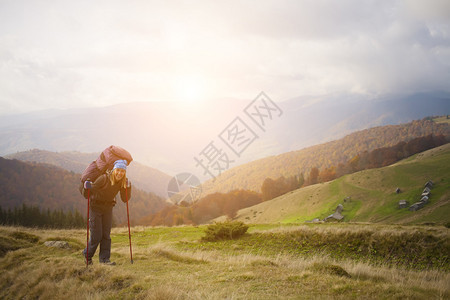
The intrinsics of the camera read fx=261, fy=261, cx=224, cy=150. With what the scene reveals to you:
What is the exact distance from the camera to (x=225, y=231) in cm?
1385

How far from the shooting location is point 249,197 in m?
90.2

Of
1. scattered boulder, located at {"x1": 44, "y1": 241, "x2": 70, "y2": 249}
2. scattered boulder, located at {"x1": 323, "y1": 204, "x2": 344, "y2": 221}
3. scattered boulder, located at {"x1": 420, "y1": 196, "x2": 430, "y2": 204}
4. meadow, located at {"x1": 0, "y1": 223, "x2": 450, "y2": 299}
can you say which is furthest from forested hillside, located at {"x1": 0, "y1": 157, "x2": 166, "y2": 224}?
meadow, located at {"x1": 0, "y1": 223, "x2": 450, "y2": 299}

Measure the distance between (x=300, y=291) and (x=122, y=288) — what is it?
3.70 metres

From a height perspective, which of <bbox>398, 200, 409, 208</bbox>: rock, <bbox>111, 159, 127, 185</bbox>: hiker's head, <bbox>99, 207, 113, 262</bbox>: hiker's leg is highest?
<bbox>111, 159, 127, 185</bbox>: hiker's head

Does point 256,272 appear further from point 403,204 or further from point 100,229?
point 403,204

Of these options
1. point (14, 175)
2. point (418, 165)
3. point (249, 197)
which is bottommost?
point (249, 197)

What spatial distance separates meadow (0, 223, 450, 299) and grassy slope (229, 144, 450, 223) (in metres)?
24.0

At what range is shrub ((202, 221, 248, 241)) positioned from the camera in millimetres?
13727

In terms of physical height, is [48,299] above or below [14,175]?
below

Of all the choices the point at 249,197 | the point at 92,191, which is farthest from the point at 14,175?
the point at 92,191

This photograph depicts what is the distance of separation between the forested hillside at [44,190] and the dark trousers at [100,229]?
133935mm

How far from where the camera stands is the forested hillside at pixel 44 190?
139 m

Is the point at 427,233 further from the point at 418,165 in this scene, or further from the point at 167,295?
the point at 418,165

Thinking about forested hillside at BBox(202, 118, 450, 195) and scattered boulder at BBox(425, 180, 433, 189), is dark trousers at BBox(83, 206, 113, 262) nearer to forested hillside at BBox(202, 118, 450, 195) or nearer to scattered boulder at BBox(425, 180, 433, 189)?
scattered boulder at BBox(425, 180, 433, 189)
